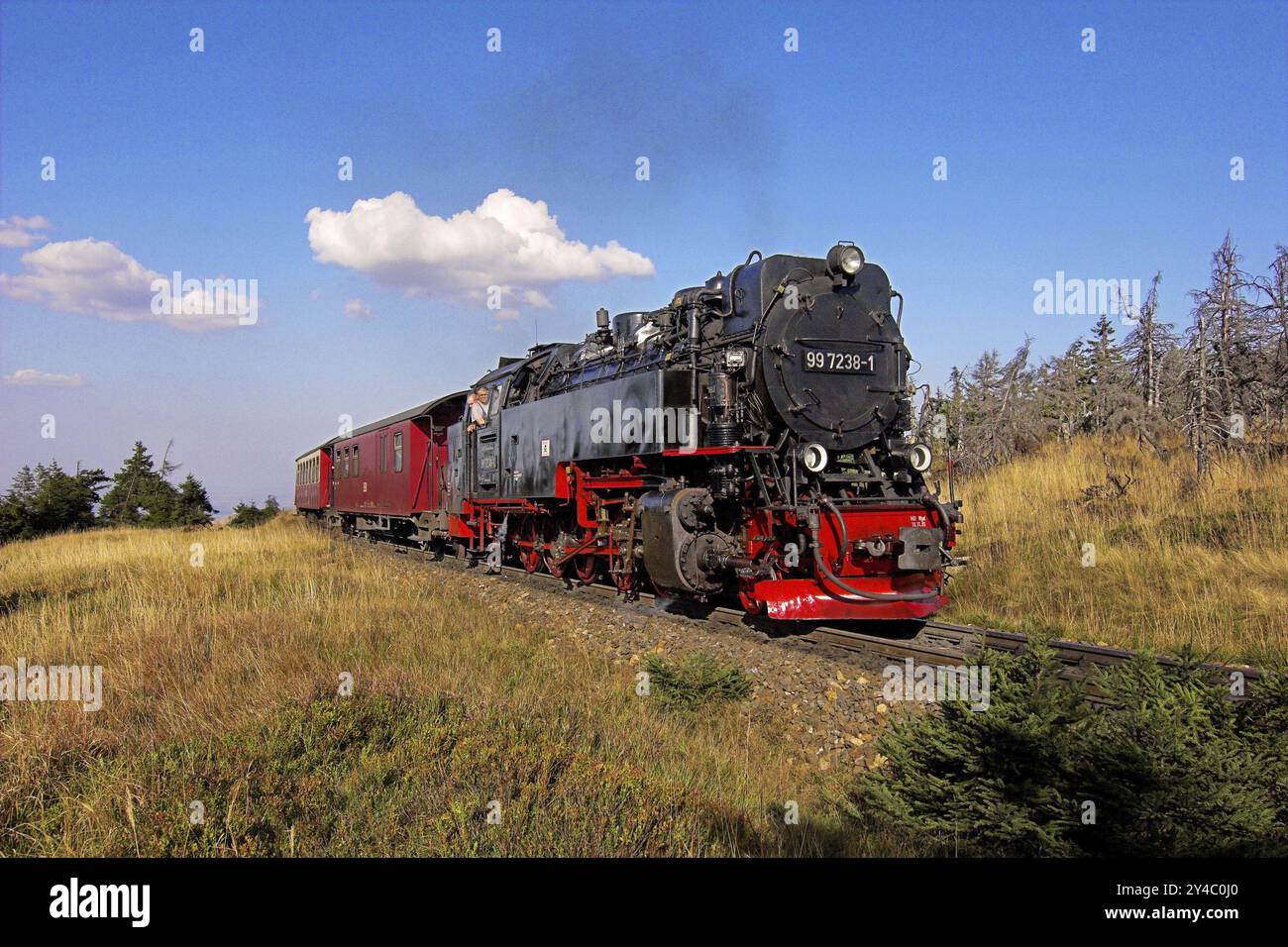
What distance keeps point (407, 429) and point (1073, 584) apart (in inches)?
567

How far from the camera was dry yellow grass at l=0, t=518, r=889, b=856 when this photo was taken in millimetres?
3590

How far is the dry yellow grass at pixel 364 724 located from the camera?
11.8 ft

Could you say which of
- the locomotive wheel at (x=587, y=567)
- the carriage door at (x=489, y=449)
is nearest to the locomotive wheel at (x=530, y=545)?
the carriage door at (x=489, y=449)

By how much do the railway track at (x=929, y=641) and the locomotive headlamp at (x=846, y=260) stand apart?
4.01m

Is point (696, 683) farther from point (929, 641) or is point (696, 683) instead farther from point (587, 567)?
point (587, 567)

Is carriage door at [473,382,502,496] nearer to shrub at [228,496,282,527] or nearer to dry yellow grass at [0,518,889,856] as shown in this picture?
dry yellow grass at [0,518,889,856]

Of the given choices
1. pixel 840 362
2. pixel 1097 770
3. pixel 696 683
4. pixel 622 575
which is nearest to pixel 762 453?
pixel 840 362

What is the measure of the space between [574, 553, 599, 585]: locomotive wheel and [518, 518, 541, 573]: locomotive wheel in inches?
41.3

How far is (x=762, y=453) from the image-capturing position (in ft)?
27.7

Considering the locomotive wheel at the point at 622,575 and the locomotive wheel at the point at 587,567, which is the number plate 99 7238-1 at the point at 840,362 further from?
the locomotive wheel at the point at 587,567

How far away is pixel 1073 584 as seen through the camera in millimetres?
9344

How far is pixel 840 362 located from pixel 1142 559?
14.5 ft
